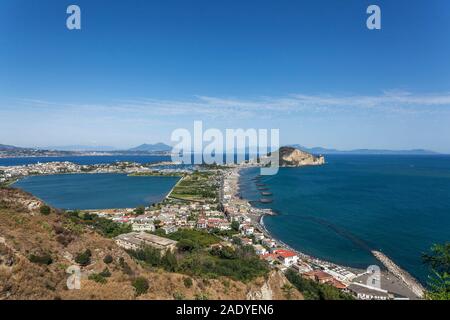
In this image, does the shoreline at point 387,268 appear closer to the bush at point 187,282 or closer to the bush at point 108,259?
the bush at point 187,282

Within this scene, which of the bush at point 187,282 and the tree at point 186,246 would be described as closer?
the bush at point 187,282

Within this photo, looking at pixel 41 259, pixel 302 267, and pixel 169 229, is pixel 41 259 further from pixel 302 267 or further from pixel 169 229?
pixel 169 229

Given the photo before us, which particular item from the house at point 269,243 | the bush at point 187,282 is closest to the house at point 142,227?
the house at point 269,243

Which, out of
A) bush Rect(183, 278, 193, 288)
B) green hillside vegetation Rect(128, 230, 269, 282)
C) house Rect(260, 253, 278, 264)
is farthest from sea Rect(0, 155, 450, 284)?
bush Rect(183, 278, 193, 288)

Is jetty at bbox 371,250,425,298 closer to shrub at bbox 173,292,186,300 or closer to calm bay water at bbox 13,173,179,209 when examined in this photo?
shrub at bbox 173,292,186,300

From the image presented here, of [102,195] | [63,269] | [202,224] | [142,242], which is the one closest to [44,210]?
[63,269]

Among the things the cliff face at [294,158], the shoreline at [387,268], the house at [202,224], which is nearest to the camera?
the shoreline at [387,268]

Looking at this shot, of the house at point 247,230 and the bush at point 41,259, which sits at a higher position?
the bush at point 41,259

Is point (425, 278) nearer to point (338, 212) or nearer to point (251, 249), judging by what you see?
point (251, 249)
